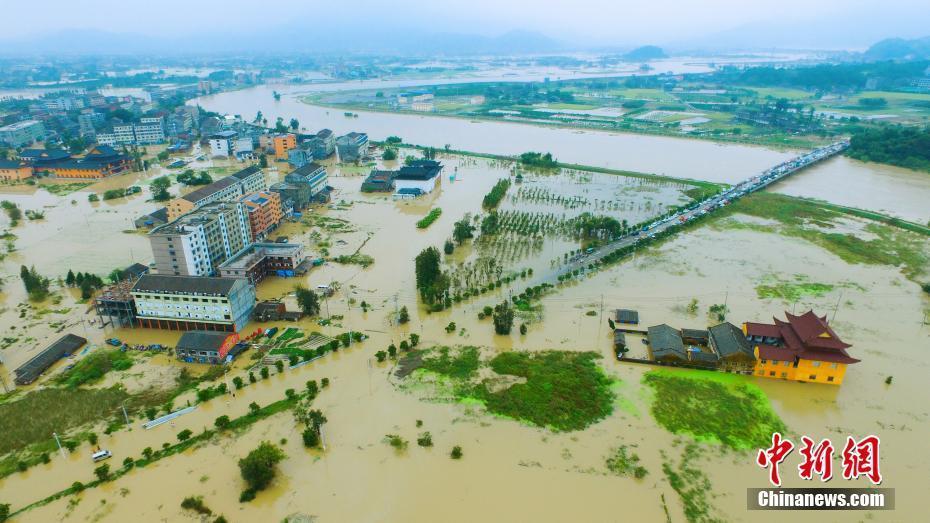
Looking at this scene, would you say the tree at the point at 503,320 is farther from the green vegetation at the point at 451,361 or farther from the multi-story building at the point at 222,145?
the multi-story building at the point at 222,145

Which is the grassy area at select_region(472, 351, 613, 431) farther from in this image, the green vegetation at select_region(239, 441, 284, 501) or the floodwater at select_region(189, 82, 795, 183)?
the floodwater at select_region(189, 82, 795, 183)

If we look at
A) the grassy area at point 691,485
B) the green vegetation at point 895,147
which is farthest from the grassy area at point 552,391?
the green vegetation at point 895,147

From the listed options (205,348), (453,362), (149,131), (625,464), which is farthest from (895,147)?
(149,131)

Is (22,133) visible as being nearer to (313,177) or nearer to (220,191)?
(220,191)

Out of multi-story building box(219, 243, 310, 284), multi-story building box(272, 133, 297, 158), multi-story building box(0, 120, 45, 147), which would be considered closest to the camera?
multi-story building box(219, 243, 310, 284)

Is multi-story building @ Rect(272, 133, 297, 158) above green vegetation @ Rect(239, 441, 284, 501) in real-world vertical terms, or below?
above

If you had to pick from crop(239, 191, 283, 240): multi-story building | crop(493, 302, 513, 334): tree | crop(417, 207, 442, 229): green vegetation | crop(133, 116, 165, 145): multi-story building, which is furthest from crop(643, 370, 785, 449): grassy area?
crop(133, 116, 165, 145): multi-story building
